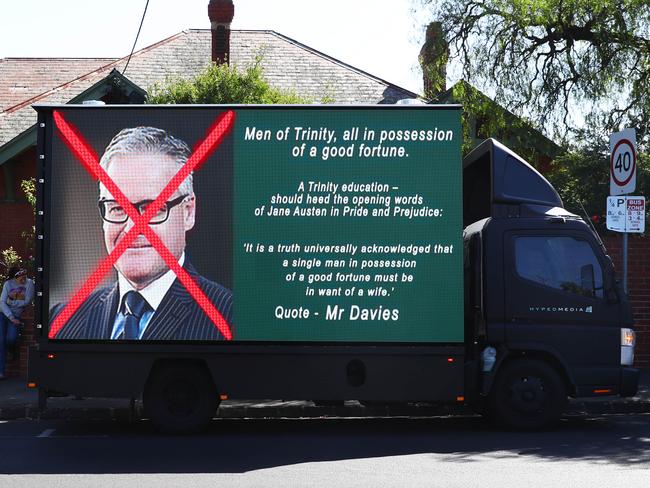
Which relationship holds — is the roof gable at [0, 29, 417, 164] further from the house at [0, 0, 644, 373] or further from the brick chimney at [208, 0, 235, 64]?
the brick chimney at [208, 0, 235, 64]

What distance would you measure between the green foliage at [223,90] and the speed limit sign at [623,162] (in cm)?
862

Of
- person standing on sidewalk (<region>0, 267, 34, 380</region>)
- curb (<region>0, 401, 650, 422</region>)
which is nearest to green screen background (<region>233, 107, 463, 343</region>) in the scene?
curb (<region>0, 401, 650, 422</region>)

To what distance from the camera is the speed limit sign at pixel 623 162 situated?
43.2 ft

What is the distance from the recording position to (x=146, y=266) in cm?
1042

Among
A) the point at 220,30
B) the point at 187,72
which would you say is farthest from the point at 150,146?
the point at 187,72

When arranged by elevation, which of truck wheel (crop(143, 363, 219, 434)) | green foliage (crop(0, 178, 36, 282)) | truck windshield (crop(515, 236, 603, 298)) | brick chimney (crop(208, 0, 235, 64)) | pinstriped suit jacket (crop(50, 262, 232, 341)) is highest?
brick chimney (crop(208, 0, 235, 64))

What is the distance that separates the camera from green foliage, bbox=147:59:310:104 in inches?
811

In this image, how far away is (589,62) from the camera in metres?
16.8

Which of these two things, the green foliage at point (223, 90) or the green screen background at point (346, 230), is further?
the green foliage at point (223, 90)

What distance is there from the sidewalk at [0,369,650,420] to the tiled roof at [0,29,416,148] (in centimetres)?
1136

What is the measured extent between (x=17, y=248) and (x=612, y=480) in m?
14.3

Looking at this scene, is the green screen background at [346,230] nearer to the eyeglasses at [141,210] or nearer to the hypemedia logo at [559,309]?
the eyeglasses at [141,210]

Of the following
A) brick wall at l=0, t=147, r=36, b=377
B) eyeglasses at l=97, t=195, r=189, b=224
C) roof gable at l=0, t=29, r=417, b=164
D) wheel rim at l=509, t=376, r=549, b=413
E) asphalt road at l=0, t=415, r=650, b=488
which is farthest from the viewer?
roof gable at l=0, t=29, r=417, b=164

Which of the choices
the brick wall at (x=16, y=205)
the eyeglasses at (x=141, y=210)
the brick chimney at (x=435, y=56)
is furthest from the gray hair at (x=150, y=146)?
the brick wall at (x=16, y=205)
